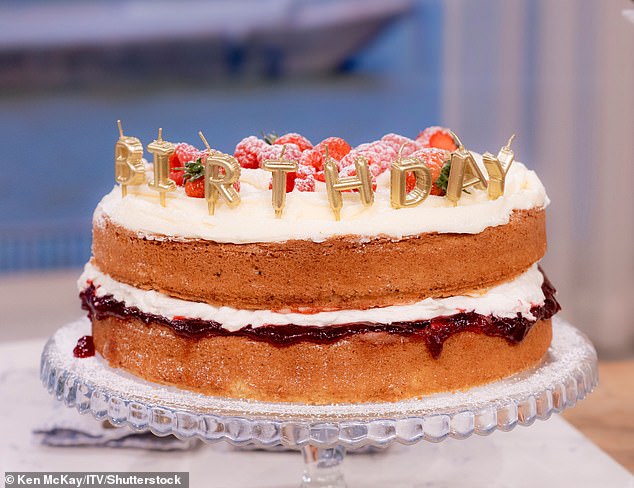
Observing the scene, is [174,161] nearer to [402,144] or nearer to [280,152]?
[280,152]

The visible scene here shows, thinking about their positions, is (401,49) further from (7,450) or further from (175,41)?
(7,450)

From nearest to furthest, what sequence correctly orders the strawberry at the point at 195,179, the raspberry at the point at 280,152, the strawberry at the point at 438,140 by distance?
1. the strawberry at the point at 195,179
2. the raspberry at the point at 280,152
3. the strawberry at the point at 438,140

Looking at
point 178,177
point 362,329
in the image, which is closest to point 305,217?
point 362,329

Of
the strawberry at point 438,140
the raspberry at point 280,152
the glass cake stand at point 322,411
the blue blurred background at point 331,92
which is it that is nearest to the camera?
the glass cake stand at point 322,411

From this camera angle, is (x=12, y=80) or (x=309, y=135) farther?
(x=12, y=80)

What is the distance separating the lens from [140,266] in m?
1.61

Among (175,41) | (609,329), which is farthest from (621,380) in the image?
(175,41)

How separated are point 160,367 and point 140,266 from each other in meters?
0.17

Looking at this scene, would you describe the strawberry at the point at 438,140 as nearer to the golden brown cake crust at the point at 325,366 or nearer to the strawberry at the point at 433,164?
the strawberry at the point at 433,164

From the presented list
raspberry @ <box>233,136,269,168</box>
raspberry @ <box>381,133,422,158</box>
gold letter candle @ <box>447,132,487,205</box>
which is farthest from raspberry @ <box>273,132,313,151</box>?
gold letter candle @ <box>447,132,487,205</box>

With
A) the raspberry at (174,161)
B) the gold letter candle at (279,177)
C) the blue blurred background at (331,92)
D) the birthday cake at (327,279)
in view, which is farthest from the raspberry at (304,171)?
the blue blurred background at (331,92)

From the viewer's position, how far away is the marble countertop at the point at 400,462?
75.7 inches

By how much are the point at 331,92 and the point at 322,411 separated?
7.79 meters

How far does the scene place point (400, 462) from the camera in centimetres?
202
